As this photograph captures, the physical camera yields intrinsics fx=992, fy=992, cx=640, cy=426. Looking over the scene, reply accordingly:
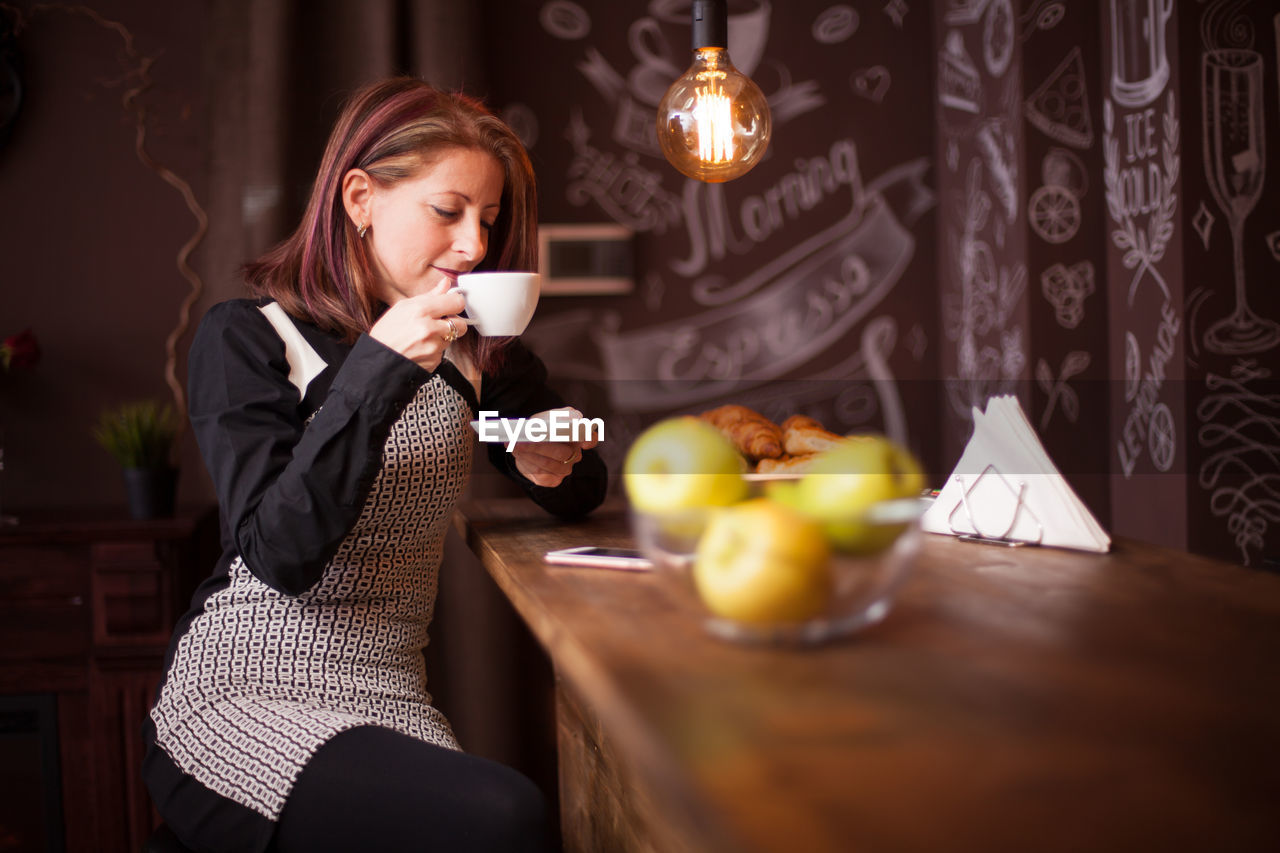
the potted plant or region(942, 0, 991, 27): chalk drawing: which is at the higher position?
region(942, 0, 991, 27): chalk drawing

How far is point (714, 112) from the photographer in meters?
1.52

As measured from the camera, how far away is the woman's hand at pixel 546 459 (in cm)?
145

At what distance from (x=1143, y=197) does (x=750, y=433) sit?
1258 mm

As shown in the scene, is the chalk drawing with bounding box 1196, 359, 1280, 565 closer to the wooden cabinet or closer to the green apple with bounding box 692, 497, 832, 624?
the green apple with bounding box 692, 497, 832, 624

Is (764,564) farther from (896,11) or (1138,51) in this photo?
(896,11)

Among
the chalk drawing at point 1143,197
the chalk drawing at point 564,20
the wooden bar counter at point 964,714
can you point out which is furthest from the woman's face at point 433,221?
the chalk drawing at point 1143,197

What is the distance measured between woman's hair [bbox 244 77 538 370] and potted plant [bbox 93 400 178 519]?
0.87 m

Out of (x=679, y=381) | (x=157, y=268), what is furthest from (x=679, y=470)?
(x=157, y=268)

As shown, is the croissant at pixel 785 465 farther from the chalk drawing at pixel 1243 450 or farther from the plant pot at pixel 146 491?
the plant pot at pixel 146 491

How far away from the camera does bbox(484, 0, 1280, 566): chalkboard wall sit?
2.12 meters

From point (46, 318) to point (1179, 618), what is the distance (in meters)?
2.66

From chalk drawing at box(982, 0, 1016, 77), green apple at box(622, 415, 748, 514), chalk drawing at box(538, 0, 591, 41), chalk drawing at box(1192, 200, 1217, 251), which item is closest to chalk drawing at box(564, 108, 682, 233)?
chalk drawing at box(538, 0, 591, 41)

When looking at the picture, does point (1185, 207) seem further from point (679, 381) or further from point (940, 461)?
point (679, 381)

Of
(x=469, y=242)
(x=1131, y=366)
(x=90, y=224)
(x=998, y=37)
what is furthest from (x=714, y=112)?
(x=90, y=224)
